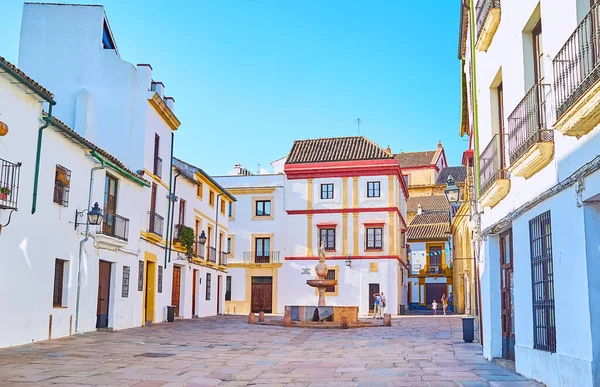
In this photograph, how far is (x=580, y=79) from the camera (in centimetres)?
636

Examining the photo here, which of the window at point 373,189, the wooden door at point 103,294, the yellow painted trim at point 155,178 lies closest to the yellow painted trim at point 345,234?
the window at point 373,189

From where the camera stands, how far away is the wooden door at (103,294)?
18406 mm

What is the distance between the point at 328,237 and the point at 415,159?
99.7 ft

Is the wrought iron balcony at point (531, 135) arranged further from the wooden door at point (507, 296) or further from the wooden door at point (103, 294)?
the wooden door at point (103, 294)

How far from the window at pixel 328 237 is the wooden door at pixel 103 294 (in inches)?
766

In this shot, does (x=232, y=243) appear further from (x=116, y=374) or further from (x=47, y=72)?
(x=116, y=374)

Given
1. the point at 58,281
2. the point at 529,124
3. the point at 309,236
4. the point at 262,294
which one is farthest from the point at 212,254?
the point at 529,124

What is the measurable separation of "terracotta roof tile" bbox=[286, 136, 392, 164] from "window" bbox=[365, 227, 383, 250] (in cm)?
423

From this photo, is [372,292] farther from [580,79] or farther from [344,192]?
[580,79]

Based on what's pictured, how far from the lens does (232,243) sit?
38.6 metres

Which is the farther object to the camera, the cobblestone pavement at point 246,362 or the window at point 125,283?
the window at point 125,283

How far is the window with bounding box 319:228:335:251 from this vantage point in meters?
37.1

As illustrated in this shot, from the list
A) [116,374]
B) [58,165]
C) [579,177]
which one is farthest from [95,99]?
[579,177]

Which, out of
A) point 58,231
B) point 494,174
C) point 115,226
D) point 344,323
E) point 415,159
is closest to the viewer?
point 494,174
